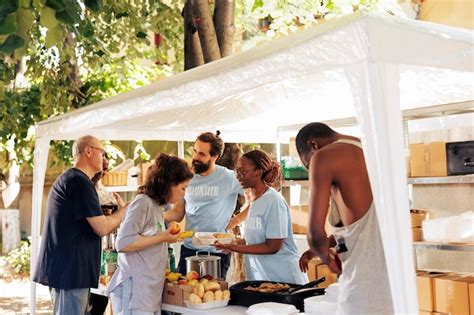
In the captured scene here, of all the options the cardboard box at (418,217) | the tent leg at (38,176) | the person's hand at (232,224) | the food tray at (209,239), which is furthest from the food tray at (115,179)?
the cardboard box at (418,217)

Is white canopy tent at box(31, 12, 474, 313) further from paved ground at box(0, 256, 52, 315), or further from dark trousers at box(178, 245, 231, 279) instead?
paved ground at box(0, 256, 52, 315)

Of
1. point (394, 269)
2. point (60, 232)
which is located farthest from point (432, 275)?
point (60, 232)

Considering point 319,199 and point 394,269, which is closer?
point 394,269

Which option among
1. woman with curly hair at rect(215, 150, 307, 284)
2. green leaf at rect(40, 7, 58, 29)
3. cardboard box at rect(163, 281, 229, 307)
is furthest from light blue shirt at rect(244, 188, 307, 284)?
green leaf at rect(40, 7, 58, 29)

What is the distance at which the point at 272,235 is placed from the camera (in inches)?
186

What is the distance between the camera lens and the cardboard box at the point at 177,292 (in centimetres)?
447

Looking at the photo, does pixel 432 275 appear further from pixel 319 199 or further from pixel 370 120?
pixel 370 120

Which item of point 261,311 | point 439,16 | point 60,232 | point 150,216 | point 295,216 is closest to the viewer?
point 261,311

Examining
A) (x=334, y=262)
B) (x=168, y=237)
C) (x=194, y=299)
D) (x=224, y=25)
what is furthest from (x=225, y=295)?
(x=224, y=25)

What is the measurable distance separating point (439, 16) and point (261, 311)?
7.53m

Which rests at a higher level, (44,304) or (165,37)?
(165,37)

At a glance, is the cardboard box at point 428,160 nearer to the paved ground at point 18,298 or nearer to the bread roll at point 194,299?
the bread roll at point 194,299

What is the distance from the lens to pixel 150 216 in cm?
463

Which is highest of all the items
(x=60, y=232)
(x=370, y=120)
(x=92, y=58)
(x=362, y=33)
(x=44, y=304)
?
(x=92, y=58)
